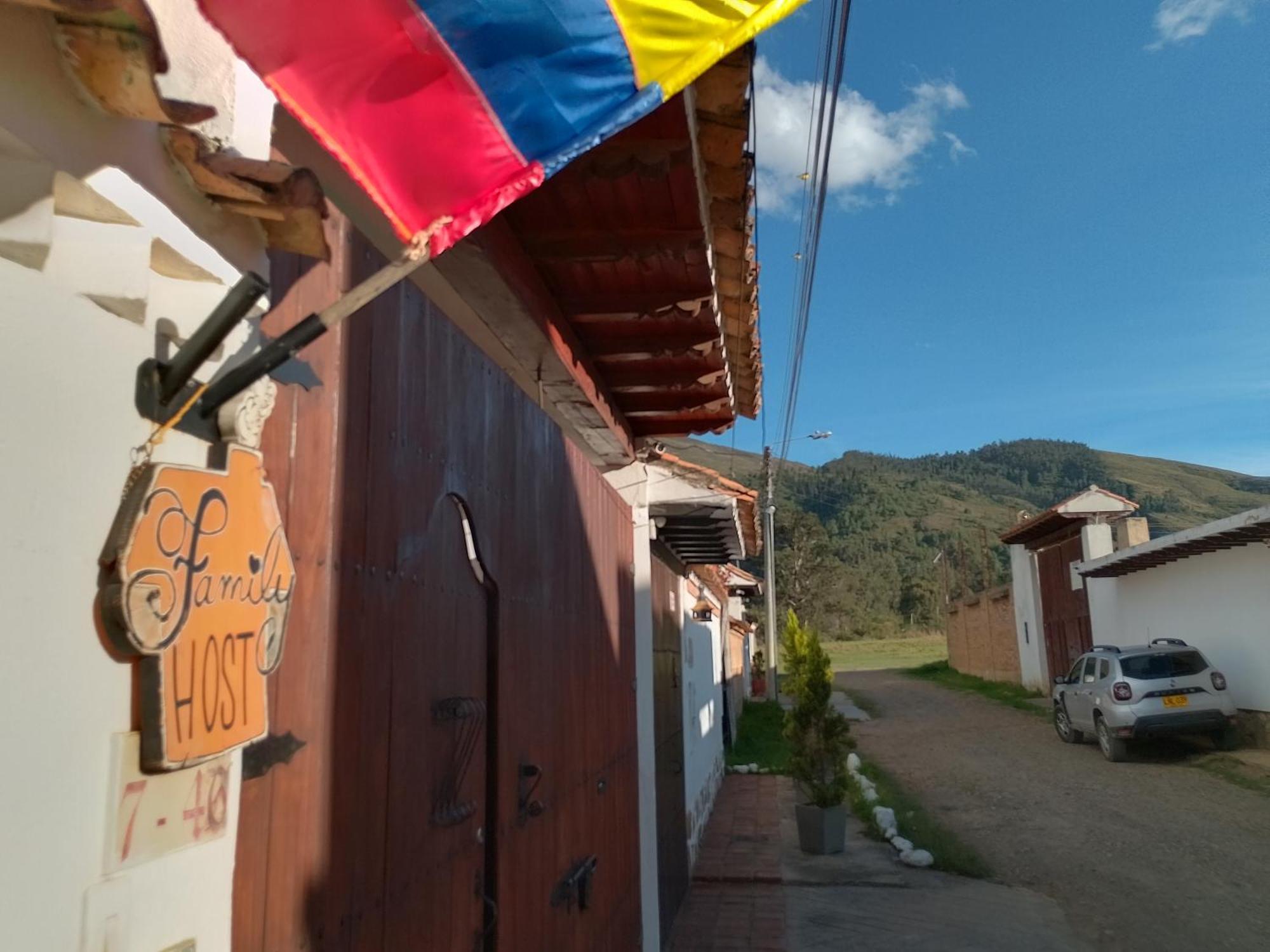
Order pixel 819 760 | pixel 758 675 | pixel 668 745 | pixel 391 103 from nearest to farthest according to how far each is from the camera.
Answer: pixel 391 103
pixel 668 745
pixel 819 760
pixel 758 675

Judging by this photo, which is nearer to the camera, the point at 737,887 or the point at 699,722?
the point at 737,887

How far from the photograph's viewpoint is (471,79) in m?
1.66

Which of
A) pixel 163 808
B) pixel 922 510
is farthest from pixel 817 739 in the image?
pixel 922 510

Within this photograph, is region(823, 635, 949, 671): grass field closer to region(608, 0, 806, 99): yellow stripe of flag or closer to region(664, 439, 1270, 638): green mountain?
region(664, 439, 1270, 638): green mountain

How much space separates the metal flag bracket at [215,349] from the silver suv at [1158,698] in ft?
48.7

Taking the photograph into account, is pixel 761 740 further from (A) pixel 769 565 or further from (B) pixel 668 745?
(B) pixel 668 745

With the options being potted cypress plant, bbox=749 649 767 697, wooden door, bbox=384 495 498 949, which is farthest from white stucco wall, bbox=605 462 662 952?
potted cypress plant, bbox=749 649 767 697

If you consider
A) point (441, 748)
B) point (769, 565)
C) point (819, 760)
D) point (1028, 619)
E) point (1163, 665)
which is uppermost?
point (769, 565)

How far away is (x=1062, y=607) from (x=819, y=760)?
16659 millimetres

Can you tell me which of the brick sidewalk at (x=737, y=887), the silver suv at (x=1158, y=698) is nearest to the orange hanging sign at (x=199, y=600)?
the brick sidewalk at (x=737, y=887)

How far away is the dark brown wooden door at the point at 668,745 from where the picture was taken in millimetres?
6738

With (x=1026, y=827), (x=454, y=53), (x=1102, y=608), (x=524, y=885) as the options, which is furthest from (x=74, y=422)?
(x=1102, y=608)

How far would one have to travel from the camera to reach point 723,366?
464 centimetres

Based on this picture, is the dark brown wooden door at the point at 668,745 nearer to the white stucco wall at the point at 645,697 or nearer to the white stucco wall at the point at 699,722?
the white stucco wall at the point at 645,697
